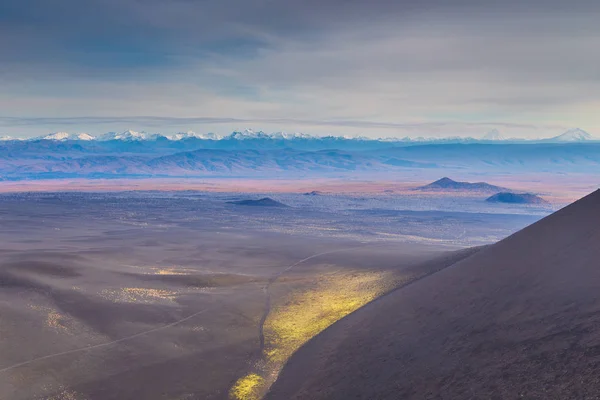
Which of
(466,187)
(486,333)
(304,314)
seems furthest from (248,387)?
(466,187)

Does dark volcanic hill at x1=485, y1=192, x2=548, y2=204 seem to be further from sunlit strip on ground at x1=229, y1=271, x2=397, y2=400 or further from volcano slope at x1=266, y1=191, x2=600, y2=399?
volcano slope at x1=266, y1=191, x2=600, y2=399

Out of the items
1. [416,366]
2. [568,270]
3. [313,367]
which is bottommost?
[313,367]

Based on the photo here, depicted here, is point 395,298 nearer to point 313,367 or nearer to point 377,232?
point 313,367

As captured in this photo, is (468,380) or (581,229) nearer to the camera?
(468,380)

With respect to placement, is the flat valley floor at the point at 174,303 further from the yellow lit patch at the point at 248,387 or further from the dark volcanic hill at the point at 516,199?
the dark volcanic hill at the point at 516,199

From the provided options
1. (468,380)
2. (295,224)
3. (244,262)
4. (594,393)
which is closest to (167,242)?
(244,262)

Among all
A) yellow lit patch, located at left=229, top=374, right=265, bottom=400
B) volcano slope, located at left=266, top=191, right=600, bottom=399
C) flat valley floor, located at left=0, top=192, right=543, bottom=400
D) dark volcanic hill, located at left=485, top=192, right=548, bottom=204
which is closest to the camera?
volcano slope, located at left=266, top=191, right=600, bottom=399

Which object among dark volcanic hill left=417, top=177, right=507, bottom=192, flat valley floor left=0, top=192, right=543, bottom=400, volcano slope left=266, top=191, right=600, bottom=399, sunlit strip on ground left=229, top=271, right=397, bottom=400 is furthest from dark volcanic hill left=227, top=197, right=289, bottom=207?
volcano slope left=266, top=191, right=600, bottom=399

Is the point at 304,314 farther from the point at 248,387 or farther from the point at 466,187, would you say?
the point at 466,187

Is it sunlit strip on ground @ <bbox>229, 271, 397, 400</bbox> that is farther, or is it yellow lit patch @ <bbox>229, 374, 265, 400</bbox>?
sunlit strip on ground @ <bbox>229, 271, 397, 400</bbox>
